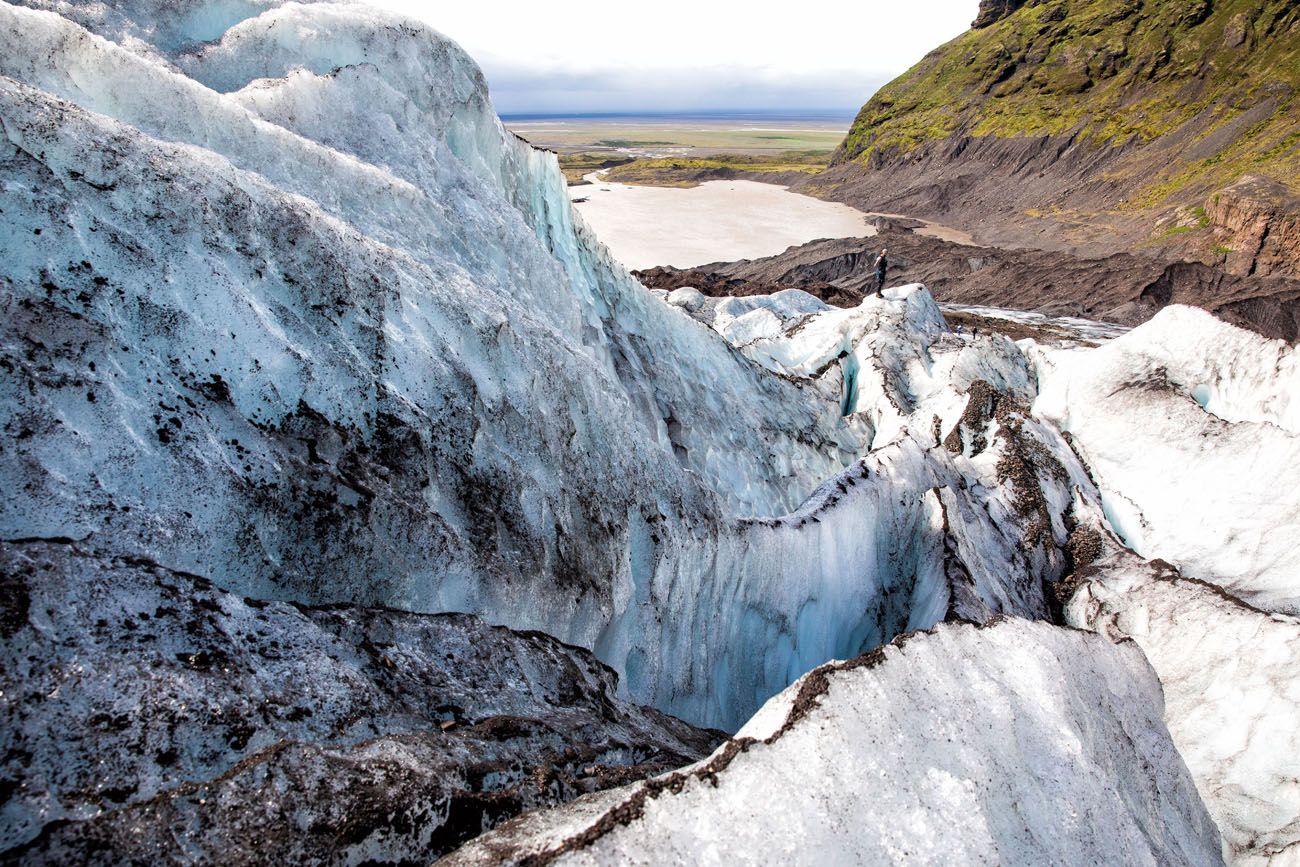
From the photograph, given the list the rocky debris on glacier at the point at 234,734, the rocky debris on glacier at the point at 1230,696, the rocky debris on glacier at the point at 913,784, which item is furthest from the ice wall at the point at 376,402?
the rocky debris on glacier at the point at 913,784

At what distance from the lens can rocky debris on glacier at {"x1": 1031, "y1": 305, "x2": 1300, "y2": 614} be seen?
1023 centimetres

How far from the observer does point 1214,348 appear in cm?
1403

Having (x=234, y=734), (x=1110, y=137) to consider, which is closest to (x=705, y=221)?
(x=1110, y=137)

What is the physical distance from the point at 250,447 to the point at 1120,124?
6936cm

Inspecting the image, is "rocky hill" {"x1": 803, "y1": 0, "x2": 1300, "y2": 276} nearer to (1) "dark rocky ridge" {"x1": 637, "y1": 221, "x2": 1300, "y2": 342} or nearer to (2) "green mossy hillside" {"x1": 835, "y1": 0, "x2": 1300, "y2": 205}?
(2) "green mossy hillside" {"x1": 835, "y1": 0, "x2": 1300, "y2": 205}

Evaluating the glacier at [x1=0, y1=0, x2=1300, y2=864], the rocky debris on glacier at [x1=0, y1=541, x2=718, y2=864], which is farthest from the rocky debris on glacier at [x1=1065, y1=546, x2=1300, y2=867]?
the rocky debris on glacier at [x1=0, y1=541, x2=718, y2=864]

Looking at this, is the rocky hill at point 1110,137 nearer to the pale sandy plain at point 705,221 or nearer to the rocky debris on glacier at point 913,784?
the pale sandy plain at point 705,221

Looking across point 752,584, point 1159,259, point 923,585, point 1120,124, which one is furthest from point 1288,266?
point 752,584

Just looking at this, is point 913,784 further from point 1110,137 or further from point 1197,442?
point 1110,137

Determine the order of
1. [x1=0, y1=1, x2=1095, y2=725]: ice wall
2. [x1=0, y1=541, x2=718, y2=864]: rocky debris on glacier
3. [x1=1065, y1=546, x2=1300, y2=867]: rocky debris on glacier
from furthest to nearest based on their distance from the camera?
[x1=1065, y1=546, x2=1300, y2=867]: rocky debris on glacier < [x1=0, y1=1, x2=1095, y2=725]: ice wall < [x1=0, y1=541, x2=718, y2=864]: rocky debris on glacier

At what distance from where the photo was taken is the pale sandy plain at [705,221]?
168ft

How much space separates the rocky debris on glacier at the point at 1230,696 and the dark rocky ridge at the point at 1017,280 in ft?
72.5

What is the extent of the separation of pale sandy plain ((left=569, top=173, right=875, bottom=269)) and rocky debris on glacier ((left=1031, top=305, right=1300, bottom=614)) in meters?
34.1

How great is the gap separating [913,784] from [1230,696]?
6004mm
